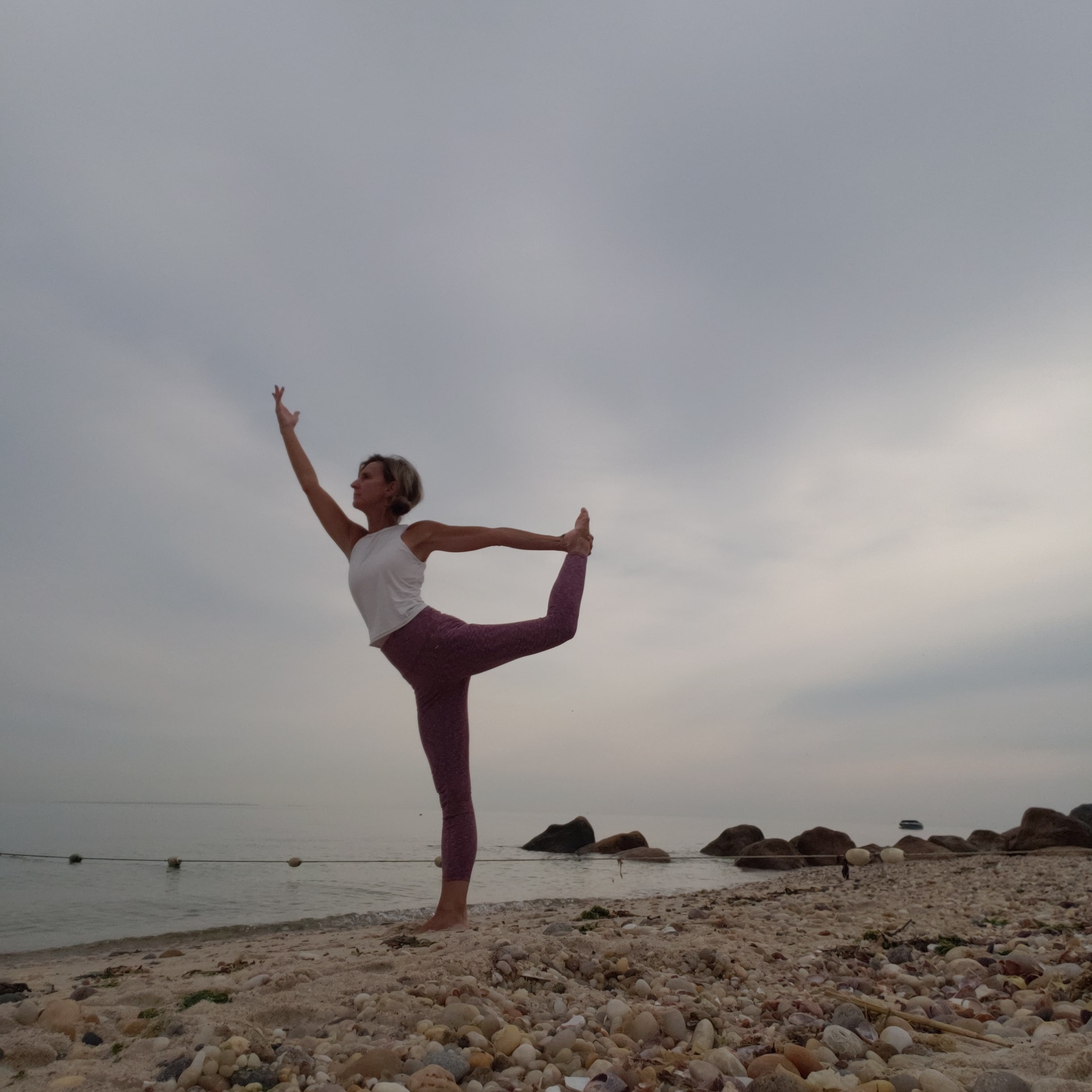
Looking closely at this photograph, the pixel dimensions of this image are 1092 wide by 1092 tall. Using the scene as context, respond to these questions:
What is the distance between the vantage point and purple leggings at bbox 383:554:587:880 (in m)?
4.54

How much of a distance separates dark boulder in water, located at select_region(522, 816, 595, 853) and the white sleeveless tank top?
14.9m

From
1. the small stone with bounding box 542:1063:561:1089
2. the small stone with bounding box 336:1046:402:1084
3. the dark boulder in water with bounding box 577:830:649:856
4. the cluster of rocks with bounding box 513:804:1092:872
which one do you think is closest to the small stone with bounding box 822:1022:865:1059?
the small stone with bounding box 542:1063:561:1089

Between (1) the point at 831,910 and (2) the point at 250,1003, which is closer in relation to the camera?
(2) the point at 250,1003

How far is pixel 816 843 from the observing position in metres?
15.9

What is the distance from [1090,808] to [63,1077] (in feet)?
63.9

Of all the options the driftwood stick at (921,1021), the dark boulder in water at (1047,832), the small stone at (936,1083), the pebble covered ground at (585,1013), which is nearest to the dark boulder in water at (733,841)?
the dark boulder in water at (1047,832)

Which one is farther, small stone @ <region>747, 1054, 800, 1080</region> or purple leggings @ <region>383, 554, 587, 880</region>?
purple leggings @ <region>383, 554, 587, 880</region>

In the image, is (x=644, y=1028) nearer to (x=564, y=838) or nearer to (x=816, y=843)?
(x=816, y=843)

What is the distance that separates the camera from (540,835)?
1898cm

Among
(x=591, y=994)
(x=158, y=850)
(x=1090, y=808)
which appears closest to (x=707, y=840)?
(x=1090, y=808)

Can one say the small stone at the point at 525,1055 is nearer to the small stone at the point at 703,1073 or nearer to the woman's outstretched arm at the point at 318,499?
the small stone at the point at 703,1073

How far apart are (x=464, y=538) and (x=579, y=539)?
0.76 meters

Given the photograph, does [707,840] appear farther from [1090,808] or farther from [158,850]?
[158,850]

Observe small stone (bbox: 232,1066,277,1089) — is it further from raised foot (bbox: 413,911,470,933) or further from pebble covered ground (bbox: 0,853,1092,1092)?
raised foot (bbox: 413,911,470,933)
